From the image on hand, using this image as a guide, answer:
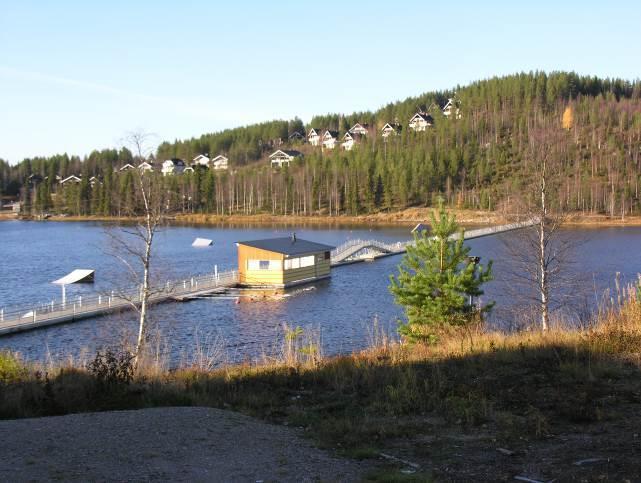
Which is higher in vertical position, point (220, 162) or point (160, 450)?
point (220, 162)

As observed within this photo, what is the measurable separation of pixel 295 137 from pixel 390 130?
43.9 m

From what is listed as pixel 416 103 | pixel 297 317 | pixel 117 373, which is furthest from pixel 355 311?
pixel 416 103

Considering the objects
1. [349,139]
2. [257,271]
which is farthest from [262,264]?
[349,139]

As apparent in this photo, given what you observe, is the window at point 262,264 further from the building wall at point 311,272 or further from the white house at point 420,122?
the white house at point 420,122

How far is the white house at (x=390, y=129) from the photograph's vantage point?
150250mm

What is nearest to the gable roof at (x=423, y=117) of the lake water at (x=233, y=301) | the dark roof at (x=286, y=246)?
the lake water at (x=233, y=301)

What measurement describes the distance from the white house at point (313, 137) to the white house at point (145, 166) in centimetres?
15741

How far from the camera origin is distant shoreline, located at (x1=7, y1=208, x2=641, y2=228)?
8894 centimetres

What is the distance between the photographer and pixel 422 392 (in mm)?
9164

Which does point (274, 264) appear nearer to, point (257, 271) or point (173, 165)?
point (257, 271)

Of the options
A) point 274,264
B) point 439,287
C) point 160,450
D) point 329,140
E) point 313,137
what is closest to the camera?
point 160,450

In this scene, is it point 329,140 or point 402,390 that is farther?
point 329,140

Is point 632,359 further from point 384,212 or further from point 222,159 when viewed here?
point 222,159

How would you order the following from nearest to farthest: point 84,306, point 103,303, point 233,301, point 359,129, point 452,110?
point 84,306 < point 103,303 < point 233,301 < point 452,110 < point 359,129
